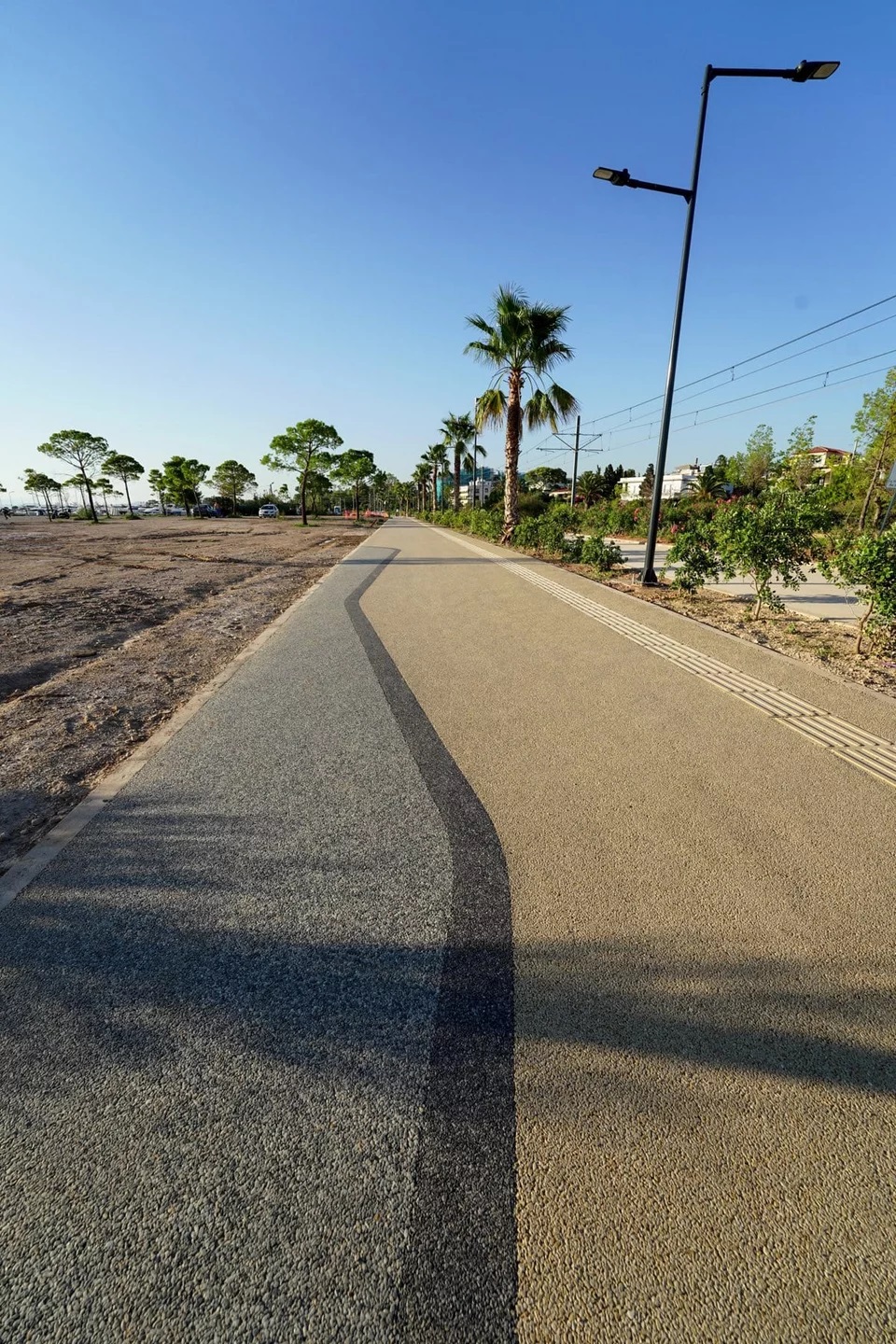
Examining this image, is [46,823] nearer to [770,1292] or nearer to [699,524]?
[770,1292]

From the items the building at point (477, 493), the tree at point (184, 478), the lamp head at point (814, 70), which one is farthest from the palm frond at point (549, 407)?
the tree at point (184, 478)

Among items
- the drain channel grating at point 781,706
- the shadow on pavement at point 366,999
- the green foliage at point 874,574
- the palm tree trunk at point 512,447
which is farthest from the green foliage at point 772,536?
the palm tree trunk at point 512,447

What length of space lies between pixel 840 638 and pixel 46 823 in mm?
8358

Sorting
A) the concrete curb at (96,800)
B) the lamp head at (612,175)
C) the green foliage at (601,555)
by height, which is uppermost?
the lamp head at (612,175)

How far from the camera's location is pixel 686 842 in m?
2.90

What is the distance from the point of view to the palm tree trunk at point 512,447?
19938mm

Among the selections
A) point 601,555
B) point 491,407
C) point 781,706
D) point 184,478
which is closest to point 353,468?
point 184,478

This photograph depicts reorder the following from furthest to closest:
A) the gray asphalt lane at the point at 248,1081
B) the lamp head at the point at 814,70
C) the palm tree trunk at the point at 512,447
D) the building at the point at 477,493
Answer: the building at the point at 477,493
the palm tree trunk at the point at 512,447
the lamp head at the point at 814,70
the gray asphalt lane at the point at 248,1081

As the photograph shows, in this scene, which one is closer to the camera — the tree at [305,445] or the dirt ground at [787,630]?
the dirt ground at [787,630]

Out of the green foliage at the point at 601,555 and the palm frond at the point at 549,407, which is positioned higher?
the palm frond at the point at 549,407

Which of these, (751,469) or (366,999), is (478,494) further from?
(366,999)

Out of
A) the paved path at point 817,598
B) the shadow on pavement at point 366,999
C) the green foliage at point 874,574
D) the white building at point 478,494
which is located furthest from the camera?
the white building at point 478,494

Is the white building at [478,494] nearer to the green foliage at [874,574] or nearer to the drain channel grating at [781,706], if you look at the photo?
the drain channel grating at [781,706]

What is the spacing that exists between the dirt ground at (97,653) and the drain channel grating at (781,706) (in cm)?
506
